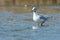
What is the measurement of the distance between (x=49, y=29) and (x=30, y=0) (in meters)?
17.4

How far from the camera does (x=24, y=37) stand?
9.42m

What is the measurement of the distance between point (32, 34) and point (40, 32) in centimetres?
43

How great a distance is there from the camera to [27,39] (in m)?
9.06

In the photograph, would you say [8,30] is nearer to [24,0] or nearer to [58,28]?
[58,28]

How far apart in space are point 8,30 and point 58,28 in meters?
1.89

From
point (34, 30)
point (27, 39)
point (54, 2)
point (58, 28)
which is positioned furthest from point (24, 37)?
point (54, 2)

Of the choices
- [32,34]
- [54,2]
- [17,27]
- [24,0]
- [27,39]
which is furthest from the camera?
[24,0]

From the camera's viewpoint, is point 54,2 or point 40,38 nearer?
point 40,38

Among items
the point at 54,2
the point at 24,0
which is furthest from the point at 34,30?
the point at 24,0

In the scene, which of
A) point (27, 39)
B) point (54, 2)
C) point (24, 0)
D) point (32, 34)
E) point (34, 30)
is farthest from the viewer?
point (24, 0)

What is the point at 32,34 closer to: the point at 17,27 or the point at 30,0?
the point at 17,27

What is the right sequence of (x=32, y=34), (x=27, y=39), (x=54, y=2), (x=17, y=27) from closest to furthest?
(x=27, y=39) < (x=32, y=34) < (x=17, y=27) < (x=54, y=2)

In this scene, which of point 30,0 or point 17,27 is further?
point 30,0

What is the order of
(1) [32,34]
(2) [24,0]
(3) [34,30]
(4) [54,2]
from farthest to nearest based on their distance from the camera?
1. (2) [24,0]
2. (4) [54,2]
3. (3) [34,30]
4. (1) [32,34]
